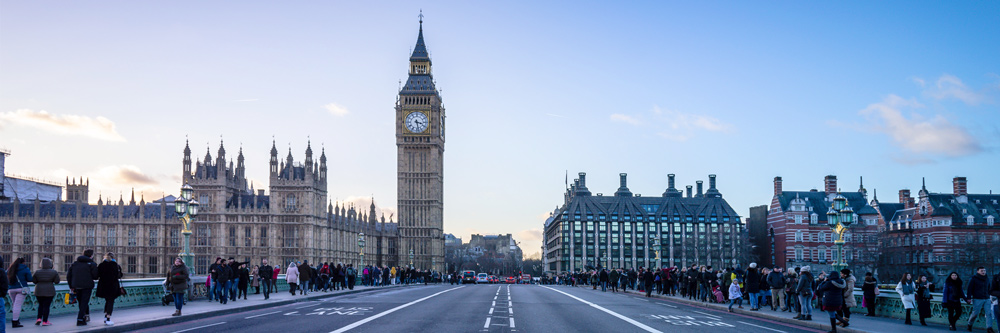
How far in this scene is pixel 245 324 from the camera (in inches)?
842

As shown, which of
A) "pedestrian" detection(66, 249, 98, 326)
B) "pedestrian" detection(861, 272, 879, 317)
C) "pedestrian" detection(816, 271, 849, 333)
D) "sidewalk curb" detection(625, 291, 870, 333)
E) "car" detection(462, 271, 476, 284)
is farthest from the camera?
"car" detection(462, 271, 476, 284)

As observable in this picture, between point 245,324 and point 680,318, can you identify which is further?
point 680,318

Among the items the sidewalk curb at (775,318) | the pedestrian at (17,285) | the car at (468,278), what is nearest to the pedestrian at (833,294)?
the sidewalk curb at (775,318)

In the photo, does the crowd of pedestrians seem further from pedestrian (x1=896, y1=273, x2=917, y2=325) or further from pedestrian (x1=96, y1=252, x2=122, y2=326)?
pedestrian (x1=96, y1=252, x2=122, y2=326)

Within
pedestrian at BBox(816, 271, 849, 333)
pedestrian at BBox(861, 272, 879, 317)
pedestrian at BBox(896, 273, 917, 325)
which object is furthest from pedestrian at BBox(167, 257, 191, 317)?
pedestrian at BBox(861, 272, 879, 317)

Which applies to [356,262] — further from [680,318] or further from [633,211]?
[680,318]

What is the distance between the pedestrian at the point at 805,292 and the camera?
2359 cm

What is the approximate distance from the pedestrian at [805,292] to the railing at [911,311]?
3212 millimetres

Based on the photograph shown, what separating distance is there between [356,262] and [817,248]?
61425 mm

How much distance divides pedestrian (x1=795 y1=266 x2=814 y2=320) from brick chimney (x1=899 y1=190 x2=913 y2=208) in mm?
90253

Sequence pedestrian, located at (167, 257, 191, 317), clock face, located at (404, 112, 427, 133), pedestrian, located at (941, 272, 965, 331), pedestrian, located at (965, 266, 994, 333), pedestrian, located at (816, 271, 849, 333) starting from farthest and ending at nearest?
clock face, located at (404, 112, 427, 133) → pedestrian, located at (167, 257, 191, 317) → pedestrian, located at (941, 272, 965, 331) → pedestrian, located at (816, 271, 849, 333) → pedestrian, located at (965, 266, 994, 333)

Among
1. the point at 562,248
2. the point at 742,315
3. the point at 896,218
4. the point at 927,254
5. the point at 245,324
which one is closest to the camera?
the point at 245,324

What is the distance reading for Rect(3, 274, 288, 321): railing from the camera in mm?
21672

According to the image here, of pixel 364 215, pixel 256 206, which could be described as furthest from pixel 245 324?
pixel 364 215
